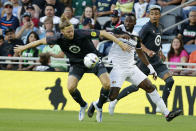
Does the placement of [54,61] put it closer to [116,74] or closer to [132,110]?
[132,110]

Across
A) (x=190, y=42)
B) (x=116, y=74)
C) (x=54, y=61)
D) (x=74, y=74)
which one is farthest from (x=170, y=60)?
(x=74, y=74)

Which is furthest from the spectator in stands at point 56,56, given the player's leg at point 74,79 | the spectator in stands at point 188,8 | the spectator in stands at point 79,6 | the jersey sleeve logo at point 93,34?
the jersey sleeve logo at point 93,34

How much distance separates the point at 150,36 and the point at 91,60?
2.93m

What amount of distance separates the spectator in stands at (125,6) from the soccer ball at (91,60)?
8899 millimetres

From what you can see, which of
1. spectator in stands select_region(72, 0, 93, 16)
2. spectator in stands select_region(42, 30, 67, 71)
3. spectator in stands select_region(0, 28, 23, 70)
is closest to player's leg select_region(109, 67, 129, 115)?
spectator in stands select_region(42, 30, 67, 71)

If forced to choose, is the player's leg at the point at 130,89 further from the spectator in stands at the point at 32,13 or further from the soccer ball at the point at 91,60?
the spectator in stands at the point at 32,13

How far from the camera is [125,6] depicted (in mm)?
21625

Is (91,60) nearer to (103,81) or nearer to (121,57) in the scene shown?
(103,81)

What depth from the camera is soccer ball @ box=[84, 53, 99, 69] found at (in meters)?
12.8

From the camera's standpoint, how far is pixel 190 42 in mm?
20047

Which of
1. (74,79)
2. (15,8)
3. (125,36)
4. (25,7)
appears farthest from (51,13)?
(74,79)

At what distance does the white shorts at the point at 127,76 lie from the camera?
13734 millimetres

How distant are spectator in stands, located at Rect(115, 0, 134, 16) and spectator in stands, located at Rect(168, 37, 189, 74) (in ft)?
10.9

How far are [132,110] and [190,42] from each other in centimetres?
353
